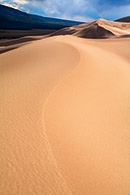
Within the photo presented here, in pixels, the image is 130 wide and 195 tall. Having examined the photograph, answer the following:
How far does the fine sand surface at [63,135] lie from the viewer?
1759mm

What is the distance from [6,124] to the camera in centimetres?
242

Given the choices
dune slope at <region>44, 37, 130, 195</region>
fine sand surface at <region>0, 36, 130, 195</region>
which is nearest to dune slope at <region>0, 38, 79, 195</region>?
fine sand surface at <region>0, 36, 130, 195</region>

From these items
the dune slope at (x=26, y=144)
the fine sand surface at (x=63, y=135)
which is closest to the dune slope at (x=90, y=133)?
the fine sand surface at (x=63, y=135)

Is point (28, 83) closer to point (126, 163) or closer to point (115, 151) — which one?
point (115, 151)

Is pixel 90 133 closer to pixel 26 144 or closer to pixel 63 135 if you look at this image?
pixel 63 135

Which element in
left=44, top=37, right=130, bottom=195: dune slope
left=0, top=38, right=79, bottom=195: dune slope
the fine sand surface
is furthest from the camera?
left=44, top=37, right=130, bottom=195: dune slope

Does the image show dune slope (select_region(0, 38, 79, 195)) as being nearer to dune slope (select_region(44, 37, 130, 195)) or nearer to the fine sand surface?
the fine sand surface

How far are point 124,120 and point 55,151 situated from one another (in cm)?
200

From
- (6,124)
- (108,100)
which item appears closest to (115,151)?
(108,100)

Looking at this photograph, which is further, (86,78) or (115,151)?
(86,78)

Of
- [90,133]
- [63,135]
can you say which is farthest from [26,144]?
[90,133]

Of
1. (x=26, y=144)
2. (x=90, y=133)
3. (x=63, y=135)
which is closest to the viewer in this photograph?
(x=26, y=144)

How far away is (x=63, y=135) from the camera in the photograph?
2.42m

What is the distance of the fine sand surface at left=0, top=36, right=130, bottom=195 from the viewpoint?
1759 millimetres
